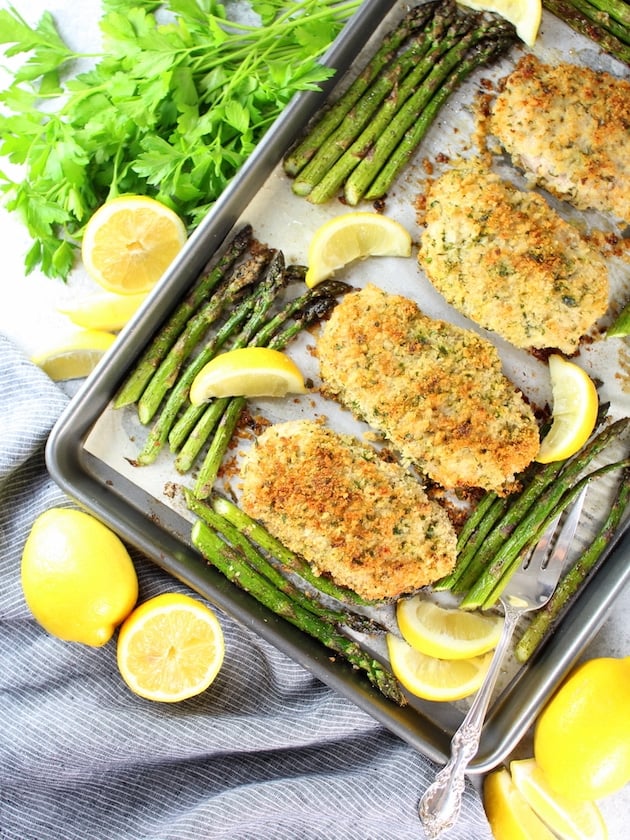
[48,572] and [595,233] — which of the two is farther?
[595,233]

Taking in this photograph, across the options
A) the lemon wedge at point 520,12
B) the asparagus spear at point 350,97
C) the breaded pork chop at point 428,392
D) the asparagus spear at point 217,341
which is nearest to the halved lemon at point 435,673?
the breaded pork chop at point 428,392

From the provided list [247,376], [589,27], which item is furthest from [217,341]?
[589,27]

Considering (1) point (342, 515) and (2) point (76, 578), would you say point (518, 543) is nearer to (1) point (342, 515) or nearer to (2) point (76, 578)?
(1) point (342, 515)

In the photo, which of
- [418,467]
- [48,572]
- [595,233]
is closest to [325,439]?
[418,467]

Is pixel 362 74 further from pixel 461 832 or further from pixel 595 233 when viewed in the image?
pixel 461 832

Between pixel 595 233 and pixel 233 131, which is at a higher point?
pixel 595 233

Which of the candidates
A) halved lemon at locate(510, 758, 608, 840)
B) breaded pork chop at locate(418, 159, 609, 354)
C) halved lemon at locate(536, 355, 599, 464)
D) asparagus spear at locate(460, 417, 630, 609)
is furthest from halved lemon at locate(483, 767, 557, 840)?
breaded pork chop at locate(418, 159, 609, 354)
